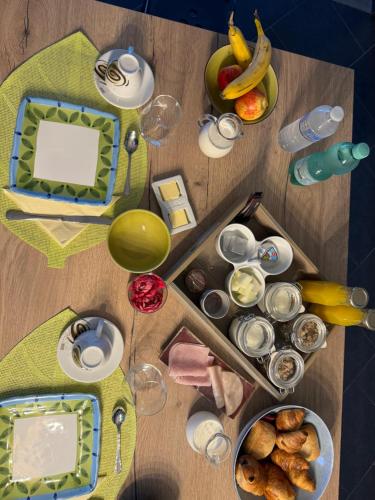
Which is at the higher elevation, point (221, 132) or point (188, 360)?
point (221, 132)

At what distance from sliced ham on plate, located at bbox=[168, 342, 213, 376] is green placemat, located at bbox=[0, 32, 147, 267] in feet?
1.06

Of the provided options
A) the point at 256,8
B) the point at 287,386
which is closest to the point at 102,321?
the point at 287,386

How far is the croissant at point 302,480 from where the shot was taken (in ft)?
3.34

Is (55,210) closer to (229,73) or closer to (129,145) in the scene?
(129,145)

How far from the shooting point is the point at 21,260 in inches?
38.2

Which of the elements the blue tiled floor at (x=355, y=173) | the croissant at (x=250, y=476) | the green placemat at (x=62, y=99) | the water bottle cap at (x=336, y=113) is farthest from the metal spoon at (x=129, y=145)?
the blue tiled floor at (x=355, y=173)

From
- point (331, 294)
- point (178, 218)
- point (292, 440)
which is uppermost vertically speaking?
point (178, 218)

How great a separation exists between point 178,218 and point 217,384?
0.42 m

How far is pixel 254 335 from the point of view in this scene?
996 mm

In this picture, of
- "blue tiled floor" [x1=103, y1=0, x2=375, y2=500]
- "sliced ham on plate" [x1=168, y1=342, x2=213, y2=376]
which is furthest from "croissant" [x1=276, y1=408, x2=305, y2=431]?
"blue tiled floor" [x1=103, y1=0, x2=375, y2=500]

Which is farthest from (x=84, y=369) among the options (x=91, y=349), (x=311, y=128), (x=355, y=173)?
(x=355, y=173)

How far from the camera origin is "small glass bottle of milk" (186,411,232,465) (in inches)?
38.5

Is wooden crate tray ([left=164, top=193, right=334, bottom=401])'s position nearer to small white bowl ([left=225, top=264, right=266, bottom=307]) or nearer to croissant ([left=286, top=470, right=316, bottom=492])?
small white bowl ([left=225, top=264, right=266, bottom=307])

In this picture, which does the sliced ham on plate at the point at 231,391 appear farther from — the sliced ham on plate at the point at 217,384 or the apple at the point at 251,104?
the apple at the point at 251,104
